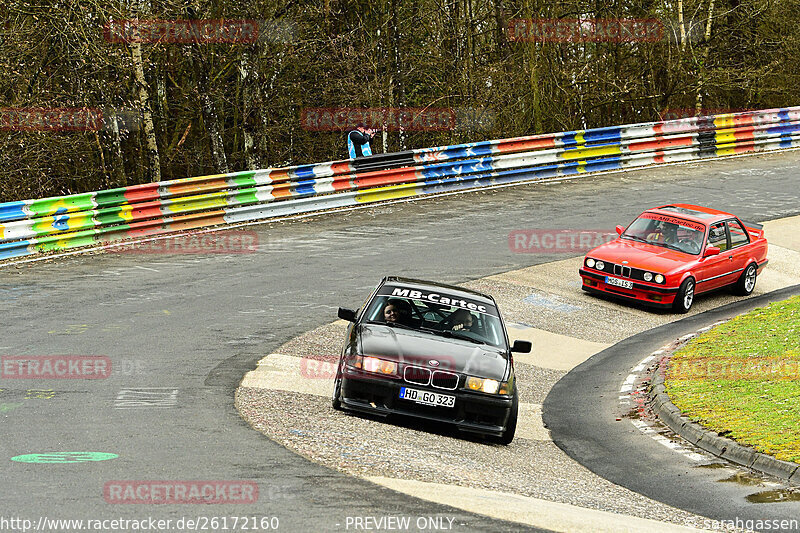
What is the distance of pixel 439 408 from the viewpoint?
30.7 ft

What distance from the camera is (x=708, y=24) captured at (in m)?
32.6

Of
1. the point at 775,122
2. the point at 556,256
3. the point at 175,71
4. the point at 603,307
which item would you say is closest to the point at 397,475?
the point at 603,307

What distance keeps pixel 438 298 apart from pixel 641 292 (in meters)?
6.87

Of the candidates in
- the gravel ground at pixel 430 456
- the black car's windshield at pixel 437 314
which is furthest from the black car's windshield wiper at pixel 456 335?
the gravel ground at pixel 430 456

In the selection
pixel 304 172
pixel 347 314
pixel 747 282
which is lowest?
pixel 747 282

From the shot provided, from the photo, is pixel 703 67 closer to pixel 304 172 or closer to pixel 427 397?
pixel 304 172

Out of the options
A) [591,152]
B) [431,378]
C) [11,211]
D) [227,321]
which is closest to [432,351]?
[431,378]

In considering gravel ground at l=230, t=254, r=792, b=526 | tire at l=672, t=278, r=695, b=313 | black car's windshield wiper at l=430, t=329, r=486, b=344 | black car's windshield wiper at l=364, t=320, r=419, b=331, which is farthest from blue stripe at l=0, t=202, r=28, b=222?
tire at l=672, t=278, r=695, b=313

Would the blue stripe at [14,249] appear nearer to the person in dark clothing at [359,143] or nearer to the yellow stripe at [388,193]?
the yellow stripe at [388,193]

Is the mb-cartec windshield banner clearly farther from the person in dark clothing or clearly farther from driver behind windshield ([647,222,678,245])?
the person in dark clothing

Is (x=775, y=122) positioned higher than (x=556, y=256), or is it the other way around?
(x=775, y=122)

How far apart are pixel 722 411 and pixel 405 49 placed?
68.8ft

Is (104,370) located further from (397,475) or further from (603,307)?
(603,307)

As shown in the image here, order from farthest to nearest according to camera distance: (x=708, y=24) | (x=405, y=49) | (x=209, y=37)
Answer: (x=708, y=24), (x=405, y=49), (x=209, y=37)
